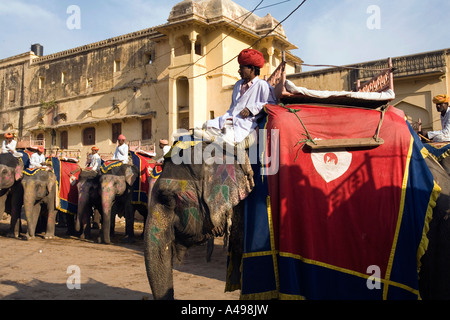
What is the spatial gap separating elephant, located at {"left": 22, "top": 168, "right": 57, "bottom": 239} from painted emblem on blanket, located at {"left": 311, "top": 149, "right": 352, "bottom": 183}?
9.57 metres

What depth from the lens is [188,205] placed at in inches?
129

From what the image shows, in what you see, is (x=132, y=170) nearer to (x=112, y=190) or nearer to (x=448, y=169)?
(x=112, y=190)

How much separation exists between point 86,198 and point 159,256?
9.39m

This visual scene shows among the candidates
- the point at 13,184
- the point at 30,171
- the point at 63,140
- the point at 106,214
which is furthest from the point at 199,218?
the point at 63,140

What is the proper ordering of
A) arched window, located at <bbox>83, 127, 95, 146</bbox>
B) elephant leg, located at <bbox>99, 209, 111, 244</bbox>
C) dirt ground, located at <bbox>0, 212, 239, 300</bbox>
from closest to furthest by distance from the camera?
dirt ground, located at <bbox>0, 212, 239, 300</bbox>
elephant leg, located at <bbox>99, 209, 111, 244</bbox>
arched window, located at <bbox>83, 127, 95, 146</bbox>

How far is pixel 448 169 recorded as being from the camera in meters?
4.20

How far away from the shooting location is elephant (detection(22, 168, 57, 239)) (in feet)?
36.5

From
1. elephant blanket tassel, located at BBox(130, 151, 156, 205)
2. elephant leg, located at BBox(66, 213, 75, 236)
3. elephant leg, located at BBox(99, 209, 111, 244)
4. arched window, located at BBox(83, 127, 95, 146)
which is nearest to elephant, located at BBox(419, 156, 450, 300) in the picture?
elephant leg, located at BBox(99, 209, 111, 244)

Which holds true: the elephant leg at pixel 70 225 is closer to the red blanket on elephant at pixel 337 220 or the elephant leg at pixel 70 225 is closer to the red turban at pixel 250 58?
the red turban at pixel 250 58

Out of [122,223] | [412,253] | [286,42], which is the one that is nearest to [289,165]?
[412,253]

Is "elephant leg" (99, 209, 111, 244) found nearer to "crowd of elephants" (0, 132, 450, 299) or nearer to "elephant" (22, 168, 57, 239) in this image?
"elephant" (22, 168, 57, 239)

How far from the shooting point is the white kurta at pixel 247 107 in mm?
3673

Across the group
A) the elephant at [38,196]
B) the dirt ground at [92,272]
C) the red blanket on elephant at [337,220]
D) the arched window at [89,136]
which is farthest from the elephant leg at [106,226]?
the arched window at [89,136]
